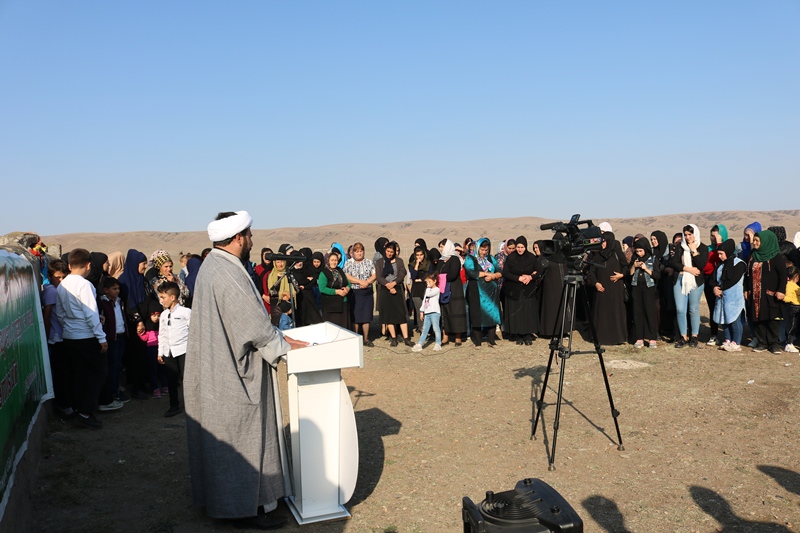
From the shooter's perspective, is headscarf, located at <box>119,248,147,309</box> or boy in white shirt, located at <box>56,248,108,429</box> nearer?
boy in white shirt, located at <box>56,248,108,429</box>

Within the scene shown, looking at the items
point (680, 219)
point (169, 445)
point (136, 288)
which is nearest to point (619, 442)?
point (169, 445)

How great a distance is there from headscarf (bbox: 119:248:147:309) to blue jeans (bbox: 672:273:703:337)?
8155 millimetres

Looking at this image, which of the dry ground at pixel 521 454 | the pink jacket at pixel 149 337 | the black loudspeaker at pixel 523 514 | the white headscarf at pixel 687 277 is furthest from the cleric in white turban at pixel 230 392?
the white headscarf at pixel 687 277

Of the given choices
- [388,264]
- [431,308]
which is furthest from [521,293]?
[388,264]

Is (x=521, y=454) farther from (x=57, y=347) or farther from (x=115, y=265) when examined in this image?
(x=115, y=265)

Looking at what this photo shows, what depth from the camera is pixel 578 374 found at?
909 cm

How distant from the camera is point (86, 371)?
7.02m

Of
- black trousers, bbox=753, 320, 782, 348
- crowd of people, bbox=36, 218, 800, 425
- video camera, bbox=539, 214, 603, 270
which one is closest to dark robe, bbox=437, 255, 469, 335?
crowd of people, bbox=36, 218, 800, 425

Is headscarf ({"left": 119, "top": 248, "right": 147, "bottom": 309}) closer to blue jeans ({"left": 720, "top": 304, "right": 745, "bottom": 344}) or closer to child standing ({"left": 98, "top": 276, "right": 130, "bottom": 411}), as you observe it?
child standing ({"left": 98, "top": 276, "right": 130, "bottom": 411})

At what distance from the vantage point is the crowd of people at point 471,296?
8125mm

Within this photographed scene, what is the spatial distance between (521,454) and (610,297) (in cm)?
563

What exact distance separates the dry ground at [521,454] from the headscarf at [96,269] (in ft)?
5.46

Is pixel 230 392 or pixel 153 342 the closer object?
pixel 230 392

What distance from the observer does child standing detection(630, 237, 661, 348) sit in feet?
35.4
